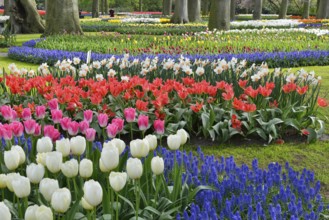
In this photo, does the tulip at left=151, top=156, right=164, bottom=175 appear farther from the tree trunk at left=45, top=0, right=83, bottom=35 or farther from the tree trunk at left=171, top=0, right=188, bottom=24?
the tree trunk at left=171, top=0, right=188, bottom=24

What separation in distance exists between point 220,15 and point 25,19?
8361 millimetres

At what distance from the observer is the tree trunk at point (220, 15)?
17.6 meters

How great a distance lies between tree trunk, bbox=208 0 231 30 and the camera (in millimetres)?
17578

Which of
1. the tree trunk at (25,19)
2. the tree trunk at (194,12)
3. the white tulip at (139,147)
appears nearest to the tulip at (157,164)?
the white tulip at (139,147)

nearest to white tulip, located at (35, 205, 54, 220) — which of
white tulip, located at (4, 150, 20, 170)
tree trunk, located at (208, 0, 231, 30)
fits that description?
white tulip, located at (4, 150, 20, 170)

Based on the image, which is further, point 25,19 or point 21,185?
point 25,19

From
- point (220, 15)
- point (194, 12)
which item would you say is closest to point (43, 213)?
point (220, 15)

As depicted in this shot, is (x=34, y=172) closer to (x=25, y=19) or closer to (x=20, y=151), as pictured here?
(x=20, y=151)

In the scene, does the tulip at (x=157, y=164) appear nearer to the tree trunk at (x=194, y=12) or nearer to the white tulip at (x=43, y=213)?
the white tulip at (x=43, y=213)

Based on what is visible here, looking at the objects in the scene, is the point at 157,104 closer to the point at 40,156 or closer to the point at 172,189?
the point at 172,189

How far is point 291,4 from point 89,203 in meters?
50.8

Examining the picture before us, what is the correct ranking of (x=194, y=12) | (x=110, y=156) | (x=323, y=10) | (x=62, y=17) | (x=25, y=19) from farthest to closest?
(x=323, y=10)
(x=194, y=12)
(x=25, y=19)
(x=62, y=17)
(x=110, y=156)

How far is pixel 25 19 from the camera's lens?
20.6 metres

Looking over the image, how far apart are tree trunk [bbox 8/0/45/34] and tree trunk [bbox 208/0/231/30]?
743 cm
